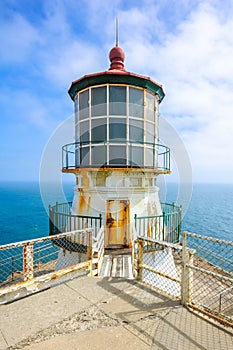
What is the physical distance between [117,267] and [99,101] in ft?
21.1

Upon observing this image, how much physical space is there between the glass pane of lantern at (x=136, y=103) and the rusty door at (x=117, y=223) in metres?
3.70

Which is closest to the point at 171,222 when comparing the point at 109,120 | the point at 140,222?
the point at 140,222

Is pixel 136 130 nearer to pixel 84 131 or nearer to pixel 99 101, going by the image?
pixel 99 101

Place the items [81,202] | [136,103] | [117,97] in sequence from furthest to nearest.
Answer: [81,202] < [136,103] < [117,97]

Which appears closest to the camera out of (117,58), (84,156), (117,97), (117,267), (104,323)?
(104,323)

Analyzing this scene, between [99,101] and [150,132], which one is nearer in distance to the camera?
[99,101]

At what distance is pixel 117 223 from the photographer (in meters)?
8.61

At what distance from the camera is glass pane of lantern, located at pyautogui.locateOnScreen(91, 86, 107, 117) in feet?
28.0

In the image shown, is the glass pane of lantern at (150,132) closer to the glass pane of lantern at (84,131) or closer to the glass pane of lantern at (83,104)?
the glass pane of lantern at (84,131)

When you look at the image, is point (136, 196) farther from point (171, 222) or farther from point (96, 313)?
point (96, 313)

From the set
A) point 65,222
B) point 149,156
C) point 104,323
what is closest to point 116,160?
point 149,156

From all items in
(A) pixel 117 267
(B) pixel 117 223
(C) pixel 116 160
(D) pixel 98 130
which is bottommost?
(A) pixel 117 267

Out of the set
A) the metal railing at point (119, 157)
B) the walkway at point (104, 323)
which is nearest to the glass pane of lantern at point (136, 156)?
the metal railing at point (119, 157)

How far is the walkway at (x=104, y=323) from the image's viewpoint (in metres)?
2.96
